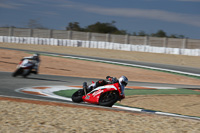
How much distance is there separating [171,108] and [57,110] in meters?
4.96

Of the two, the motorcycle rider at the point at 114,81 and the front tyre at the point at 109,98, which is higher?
the motorcycle rider at the point at 114,81

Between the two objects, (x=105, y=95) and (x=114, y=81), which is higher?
(x=114, y=81)

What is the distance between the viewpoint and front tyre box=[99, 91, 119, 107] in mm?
9273

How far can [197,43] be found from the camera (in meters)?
38.1

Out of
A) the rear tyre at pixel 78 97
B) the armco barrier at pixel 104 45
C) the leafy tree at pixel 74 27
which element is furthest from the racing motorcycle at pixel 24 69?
the leafy tree at pixel 74 27

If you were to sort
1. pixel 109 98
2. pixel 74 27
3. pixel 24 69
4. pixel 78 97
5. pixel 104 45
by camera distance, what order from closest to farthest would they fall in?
pixel 109 98 → pixel 78 97 → pixel 24 69 → pixel 104 45 → pixel 74 27

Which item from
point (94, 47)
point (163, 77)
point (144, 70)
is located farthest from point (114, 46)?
point (163, 77)

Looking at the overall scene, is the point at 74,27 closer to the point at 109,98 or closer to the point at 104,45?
the point at 104,45

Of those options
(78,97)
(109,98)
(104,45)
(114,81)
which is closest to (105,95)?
(109,98)

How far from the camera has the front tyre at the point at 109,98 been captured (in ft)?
30.4

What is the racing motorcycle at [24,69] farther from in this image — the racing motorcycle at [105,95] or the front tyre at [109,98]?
the front tyre at [109,98]

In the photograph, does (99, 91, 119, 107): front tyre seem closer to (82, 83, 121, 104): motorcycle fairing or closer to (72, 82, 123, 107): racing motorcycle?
(72, 82, 123, 107): racing motorcycle

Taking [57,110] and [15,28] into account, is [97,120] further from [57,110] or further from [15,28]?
[15,28]

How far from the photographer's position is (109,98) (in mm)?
9391
